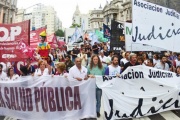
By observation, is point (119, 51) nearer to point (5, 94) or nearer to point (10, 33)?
point (10, 33)

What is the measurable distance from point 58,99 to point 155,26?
3254mm

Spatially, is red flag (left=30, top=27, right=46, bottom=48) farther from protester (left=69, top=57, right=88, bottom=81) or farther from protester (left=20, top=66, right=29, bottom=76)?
protester (left=69, top=57, right=88, bottom=81)

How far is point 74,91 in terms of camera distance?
7113 mm

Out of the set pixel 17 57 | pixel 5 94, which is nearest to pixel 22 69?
pixel 17 57

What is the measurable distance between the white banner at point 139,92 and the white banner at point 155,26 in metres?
0.81

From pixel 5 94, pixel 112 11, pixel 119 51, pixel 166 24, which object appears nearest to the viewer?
pixel 5 94

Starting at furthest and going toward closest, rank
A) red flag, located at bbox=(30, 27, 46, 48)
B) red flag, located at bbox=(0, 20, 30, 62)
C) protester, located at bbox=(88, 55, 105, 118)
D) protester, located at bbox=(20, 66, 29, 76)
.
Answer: red flag, located at bbox=(30, 27, 46, 48) → protester, located at bbox=(20, 66, 29, 76) → red flag, located at bbox=(0, 20, 30, 62) → protester, located at bbox=(88, 55, 105, 118)

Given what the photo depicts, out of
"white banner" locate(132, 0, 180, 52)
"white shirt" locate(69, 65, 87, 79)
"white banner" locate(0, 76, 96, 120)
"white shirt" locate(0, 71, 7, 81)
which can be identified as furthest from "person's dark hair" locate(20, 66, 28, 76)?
"white banner" locate(132, 0, 180, 52)

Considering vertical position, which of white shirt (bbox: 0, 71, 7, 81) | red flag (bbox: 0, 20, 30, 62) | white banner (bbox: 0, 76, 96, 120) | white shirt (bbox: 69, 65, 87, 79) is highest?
red flag (bbox: 0, 20, 30, 62)

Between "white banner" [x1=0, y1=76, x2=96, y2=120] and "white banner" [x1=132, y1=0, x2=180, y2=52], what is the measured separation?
1.88 m

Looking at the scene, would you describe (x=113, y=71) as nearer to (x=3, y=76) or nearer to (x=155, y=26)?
(x=155, y=26)

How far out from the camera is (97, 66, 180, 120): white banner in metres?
7.11

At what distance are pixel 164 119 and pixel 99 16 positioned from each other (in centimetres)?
14434

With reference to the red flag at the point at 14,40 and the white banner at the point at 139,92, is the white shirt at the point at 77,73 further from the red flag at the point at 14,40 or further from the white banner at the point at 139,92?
the red flag at the point at 14,40
